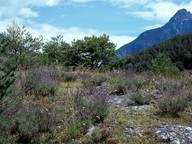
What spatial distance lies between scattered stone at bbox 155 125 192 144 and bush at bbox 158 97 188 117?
89cm

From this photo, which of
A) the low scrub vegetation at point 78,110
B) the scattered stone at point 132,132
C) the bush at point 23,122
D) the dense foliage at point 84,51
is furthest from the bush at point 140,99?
the dense foliage at point 84,51

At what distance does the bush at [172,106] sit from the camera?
877 centimetres

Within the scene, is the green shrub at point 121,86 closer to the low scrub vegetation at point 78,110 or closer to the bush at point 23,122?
the low scrub vegetation at point 78,110

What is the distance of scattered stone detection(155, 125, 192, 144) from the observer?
7312mm

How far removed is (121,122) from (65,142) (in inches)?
57.0

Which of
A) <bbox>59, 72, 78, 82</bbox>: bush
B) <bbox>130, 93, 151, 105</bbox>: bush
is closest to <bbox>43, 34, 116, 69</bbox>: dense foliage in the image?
<bbox>59, 72, 78, 82</bbox>: bush

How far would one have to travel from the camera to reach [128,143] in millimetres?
7191

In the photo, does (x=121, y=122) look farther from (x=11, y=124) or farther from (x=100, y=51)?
(x=100, y=51)

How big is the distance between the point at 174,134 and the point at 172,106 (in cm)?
133

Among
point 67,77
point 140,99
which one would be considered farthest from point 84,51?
point 140,99

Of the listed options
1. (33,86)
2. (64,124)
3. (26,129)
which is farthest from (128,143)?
(33,86)

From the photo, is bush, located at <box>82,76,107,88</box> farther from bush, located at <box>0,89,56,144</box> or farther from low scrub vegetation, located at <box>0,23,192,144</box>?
bush, located at <box>0,89,56,144</box>

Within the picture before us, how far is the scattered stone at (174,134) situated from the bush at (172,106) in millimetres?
886

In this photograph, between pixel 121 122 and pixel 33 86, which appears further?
pixel 33 86
